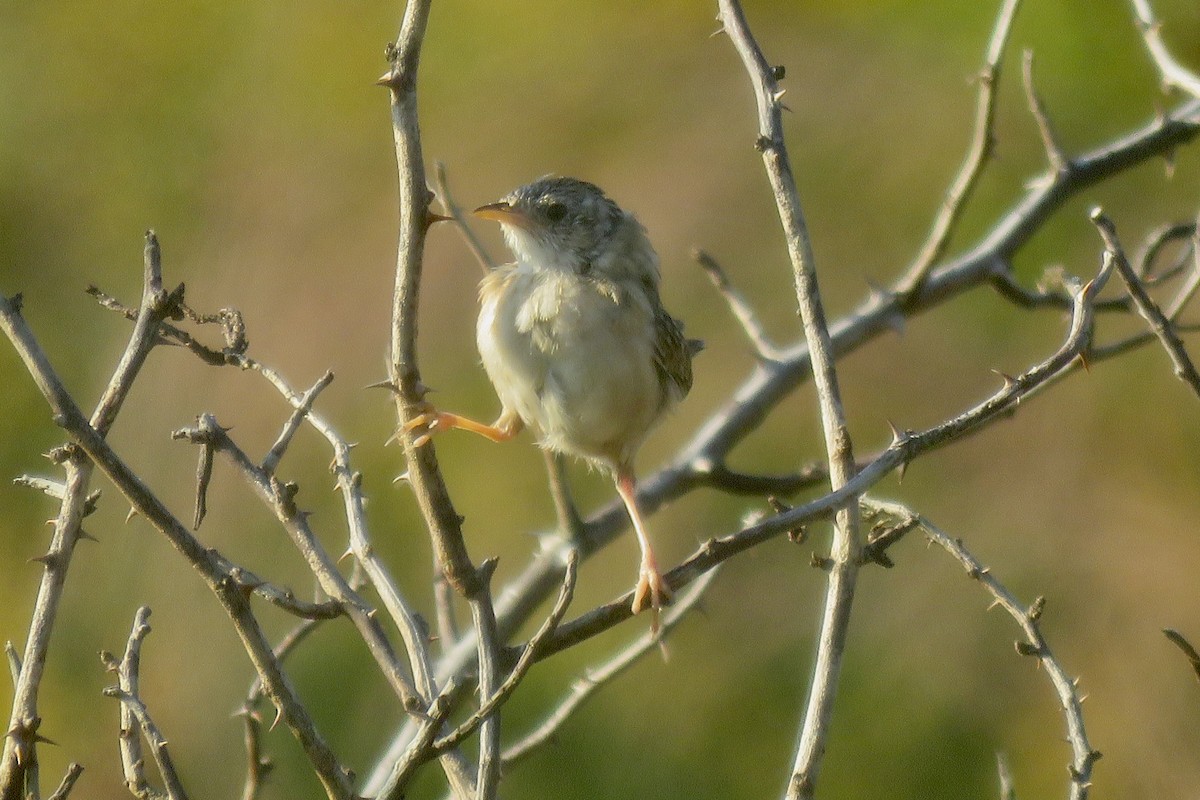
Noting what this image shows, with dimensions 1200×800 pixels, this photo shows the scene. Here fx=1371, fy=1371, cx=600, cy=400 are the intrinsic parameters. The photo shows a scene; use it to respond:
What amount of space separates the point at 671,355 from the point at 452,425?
0.91 meters

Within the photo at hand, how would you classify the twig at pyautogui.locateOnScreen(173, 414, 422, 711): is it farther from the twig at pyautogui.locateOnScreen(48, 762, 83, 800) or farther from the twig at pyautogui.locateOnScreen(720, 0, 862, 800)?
the twig at pyautogui.locateOnScreen(720, 0, 862, 800)

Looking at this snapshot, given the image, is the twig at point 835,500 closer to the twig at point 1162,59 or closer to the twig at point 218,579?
the twig at point 218,579

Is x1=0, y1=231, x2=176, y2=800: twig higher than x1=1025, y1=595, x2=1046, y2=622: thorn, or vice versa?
x1=0, y1=231, x2=176, y2=800: twig

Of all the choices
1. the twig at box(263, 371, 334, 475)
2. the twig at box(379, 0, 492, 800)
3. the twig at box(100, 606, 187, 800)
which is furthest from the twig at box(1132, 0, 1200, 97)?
the twig at box(100, 606, 187, 800)

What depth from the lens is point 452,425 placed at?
3.19 meters

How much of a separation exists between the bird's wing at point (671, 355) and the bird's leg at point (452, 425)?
0.43 meters

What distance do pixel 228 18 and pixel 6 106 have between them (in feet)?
6.37

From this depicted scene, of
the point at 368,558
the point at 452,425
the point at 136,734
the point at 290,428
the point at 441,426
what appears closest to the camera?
the point at 136,734

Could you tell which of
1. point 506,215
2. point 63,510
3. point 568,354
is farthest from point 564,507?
point 63,510

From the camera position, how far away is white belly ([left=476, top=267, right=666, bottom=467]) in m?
3.64

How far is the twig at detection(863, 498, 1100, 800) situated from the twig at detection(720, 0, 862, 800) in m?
0.22

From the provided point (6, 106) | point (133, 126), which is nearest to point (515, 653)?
point (133, 126)

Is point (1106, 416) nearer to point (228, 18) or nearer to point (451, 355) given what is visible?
point (451, 355)

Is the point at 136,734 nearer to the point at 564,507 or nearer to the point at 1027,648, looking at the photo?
the point at 1027,648
